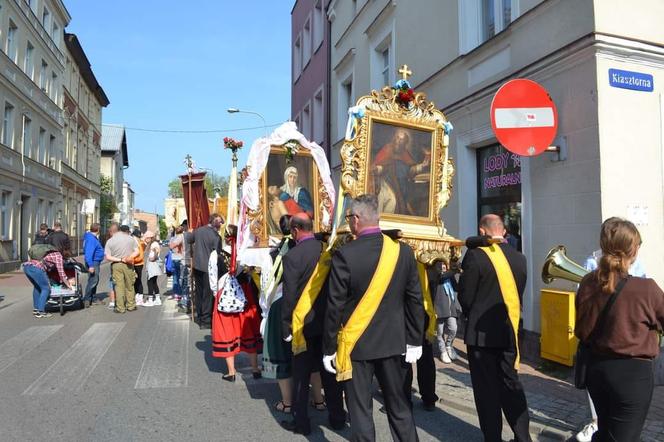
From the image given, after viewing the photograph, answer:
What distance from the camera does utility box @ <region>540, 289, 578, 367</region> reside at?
18.6ft

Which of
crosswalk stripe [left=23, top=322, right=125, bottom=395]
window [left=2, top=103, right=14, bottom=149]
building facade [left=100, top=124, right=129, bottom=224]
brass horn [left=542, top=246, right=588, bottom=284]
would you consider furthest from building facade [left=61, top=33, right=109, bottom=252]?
brass horn [left=542, top=246, right=588, bottom=284]

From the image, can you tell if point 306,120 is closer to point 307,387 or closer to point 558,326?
point 558,326

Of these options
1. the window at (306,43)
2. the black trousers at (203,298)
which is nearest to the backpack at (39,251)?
the black trousers at (203,298)

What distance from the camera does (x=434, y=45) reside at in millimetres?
9383

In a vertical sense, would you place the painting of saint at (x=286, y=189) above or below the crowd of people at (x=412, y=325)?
above

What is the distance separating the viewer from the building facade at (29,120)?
69.6ft

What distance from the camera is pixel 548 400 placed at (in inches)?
194

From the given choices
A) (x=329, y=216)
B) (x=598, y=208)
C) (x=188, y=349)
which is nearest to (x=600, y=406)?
(x=598, y=208)

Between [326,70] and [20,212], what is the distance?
1626 cm

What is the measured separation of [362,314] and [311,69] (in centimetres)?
1715

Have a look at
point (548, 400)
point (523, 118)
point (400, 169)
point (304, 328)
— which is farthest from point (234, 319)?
point (523, 118)

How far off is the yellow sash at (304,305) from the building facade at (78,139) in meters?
31.0

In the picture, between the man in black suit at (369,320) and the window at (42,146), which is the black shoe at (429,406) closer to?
the man in black suit at (369,320)

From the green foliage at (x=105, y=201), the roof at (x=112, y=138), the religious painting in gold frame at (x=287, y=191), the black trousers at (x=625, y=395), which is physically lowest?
the black trousers at (x=625, y=395)
